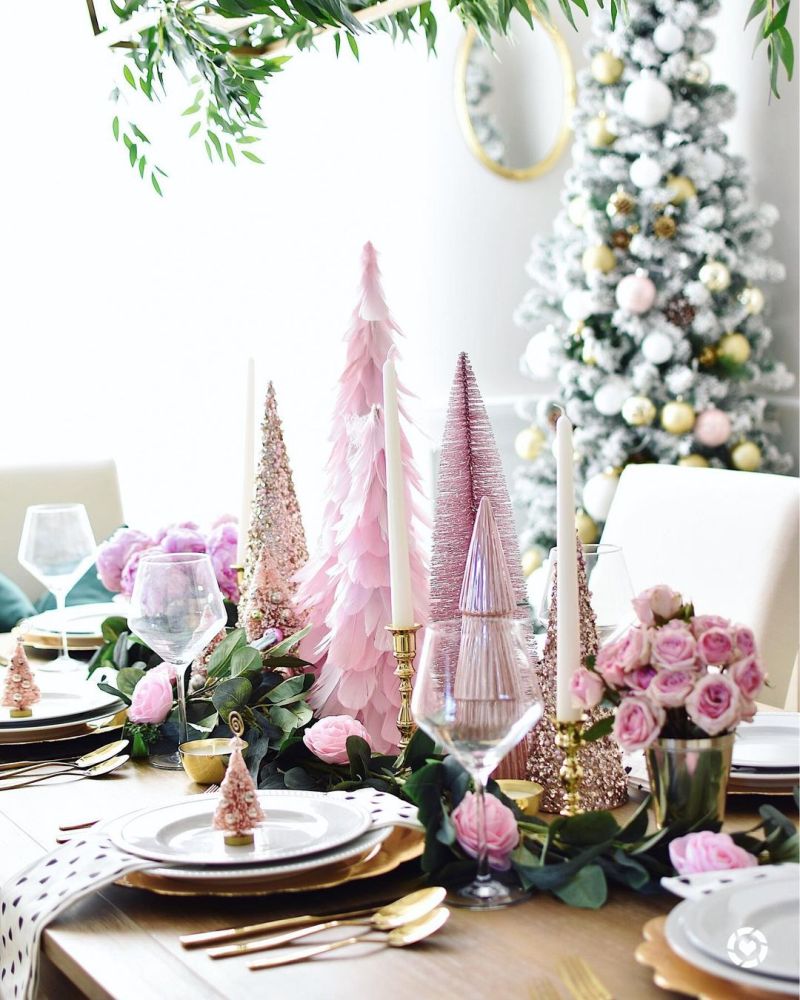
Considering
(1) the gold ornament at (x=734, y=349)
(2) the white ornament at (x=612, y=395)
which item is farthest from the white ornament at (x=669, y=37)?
(2) the white ornament at (x=612, y=395)

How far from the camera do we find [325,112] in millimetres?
4363

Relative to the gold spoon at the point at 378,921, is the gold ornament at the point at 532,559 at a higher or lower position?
lower

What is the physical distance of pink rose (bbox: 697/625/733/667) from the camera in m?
0.92

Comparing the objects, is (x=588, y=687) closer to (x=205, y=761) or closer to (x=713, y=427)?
(x=205, y=761)

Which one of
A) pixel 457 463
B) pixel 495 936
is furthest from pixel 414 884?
pixel 457 463

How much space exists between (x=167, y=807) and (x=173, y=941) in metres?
0.21

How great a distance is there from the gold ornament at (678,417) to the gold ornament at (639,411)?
0.05 meters

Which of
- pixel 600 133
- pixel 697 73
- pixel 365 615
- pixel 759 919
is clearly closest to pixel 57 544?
pixel 365 615

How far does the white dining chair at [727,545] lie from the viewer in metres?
1.87

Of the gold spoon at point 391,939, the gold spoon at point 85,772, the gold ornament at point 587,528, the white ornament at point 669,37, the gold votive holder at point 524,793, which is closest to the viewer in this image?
the gold spoon at point 391,939

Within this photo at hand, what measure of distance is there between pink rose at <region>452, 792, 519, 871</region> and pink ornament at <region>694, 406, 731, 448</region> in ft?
10.1

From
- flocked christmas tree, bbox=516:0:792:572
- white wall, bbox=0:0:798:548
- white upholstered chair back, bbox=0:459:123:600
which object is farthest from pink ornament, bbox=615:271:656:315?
white upholstered chair back, bbox=0:459:123:600

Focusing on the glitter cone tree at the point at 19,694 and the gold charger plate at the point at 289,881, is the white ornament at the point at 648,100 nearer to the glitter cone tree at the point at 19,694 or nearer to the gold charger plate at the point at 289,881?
the glitter cone tree at the point at 19,694

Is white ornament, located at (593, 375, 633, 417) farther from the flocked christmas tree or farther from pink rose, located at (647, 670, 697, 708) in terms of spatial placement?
pink rose, located at (647, 670, 697, 708)
